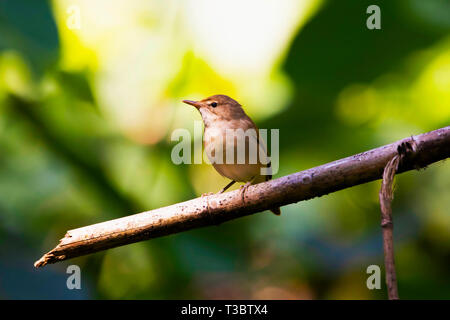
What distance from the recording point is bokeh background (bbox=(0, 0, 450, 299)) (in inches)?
121

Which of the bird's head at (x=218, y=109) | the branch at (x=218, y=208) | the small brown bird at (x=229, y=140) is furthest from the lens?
the bird's head at (x=218, y=109)

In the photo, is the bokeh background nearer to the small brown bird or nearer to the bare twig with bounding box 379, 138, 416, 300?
the small brown bird

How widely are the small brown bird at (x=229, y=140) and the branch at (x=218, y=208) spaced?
847 mm

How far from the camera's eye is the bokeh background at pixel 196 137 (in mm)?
3080

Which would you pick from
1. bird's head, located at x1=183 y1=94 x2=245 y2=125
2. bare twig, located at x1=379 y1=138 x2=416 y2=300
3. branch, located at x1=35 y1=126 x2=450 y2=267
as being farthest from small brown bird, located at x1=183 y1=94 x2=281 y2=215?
bare twig, located at x1=379 y1=138 x2=416 y2=300

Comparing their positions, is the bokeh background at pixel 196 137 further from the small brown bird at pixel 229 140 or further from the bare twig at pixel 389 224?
the bare twig at pixel 389 224

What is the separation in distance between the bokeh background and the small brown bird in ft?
1.15

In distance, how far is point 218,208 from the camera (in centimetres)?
196

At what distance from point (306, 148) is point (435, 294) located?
4.13 ft

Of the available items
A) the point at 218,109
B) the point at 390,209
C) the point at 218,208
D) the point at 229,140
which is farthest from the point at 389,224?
the point at 218,109

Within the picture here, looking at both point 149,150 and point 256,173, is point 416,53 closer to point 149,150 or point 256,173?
point 256,173

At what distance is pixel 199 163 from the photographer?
138 inches

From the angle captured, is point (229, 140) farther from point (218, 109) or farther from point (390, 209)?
point (390, 209)

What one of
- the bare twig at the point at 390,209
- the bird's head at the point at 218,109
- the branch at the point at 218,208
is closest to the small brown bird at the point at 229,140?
the bird's head at the point at 218,109
